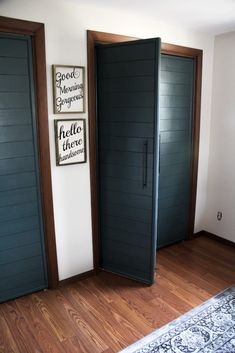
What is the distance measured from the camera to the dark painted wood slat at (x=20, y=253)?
2.15 m

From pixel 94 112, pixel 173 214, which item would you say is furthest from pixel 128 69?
pixel 173 214

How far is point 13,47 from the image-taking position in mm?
1919

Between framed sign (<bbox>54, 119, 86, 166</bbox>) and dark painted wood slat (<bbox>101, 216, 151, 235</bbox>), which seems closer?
framed sign (<bbox>54, 119, 86, 166</bbox>)

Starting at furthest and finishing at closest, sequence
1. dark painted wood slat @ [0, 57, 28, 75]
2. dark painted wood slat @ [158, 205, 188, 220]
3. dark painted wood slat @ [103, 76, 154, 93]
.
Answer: dark painted wood slat @ [158, 205, 188, 220] < dark painted wood slat @ [103, 76, 154, 93] < dark painted wood slat @ [0, 57, 28, 75]

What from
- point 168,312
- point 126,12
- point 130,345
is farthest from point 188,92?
point 130,345

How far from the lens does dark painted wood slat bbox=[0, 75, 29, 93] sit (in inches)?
76.0

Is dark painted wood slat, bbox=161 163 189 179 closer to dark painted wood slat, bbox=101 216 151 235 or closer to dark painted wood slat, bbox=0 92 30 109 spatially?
dark painted wood slat, bbox=101 216 151 235

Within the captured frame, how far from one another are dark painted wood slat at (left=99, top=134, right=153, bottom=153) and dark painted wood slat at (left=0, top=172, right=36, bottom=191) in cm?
66

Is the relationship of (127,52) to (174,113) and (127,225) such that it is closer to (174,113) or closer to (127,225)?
(174,113)

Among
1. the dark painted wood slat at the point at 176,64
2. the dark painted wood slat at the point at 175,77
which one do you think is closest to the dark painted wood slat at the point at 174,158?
the dark painted wood slat at the point at 175,77

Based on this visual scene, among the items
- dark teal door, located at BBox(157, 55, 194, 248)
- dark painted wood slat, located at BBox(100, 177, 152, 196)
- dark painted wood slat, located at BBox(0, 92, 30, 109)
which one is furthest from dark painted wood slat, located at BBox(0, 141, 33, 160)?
dark teal door, located at BBox(157, 55, 194, 248)

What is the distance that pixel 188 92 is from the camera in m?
2.91

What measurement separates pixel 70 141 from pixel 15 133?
1.40ft

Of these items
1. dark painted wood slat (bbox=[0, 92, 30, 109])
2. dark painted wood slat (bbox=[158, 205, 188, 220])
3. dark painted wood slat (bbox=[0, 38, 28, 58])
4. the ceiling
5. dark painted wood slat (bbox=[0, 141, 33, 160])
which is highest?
the ceiling
